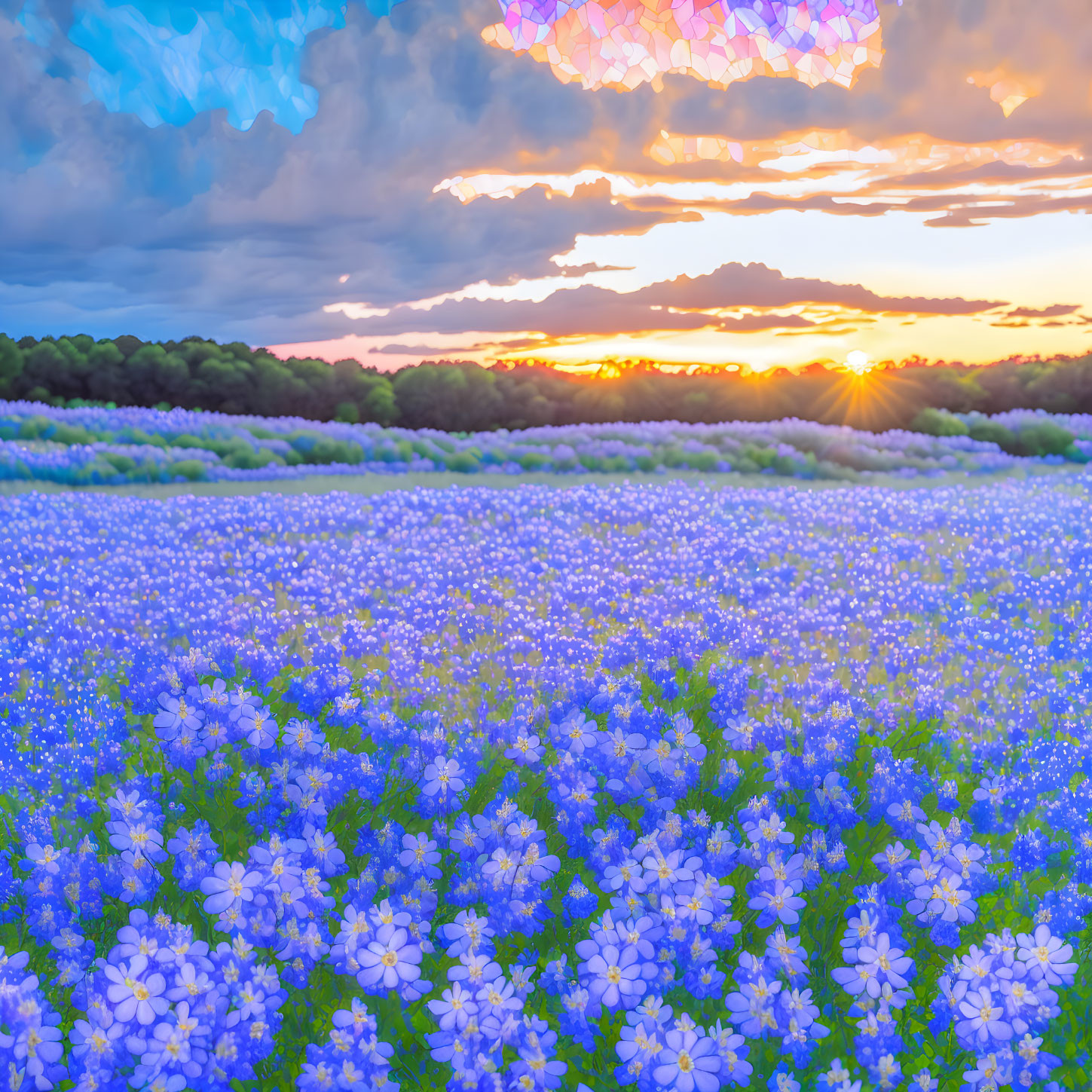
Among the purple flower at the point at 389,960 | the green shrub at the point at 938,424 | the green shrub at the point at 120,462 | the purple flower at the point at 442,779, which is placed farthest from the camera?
the green shrub at the point at 938,424

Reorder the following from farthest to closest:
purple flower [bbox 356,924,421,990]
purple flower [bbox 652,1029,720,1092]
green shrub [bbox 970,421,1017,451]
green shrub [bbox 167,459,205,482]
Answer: green shrub [bbox 970,421,1017,451] → green shrub [bbox 167,459,205,482] → purple flower [bbox 356,924,421,990] → purple flower [bbox 652,1029,720,1092]

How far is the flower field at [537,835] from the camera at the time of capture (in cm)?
260

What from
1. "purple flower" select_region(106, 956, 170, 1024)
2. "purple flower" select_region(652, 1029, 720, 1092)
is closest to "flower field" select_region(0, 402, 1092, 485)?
"purple flower" select_region(106, 956, 170, 1024)

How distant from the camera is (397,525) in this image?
28.0 ft

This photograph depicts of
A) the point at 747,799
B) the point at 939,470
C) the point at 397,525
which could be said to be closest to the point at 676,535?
the point at 397,525

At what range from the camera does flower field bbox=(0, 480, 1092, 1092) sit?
2600mm

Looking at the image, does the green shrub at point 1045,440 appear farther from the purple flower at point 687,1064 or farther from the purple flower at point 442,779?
the purple flower at point 687,1064

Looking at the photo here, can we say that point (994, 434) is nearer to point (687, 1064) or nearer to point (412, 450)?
point (412, 450)

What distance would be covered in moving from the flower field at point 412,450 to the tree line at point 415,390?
7.89 meters

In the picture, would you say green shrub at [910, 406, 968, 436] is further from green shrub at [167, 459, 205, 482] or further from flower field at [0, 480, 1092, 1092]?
flower field at [0, 480, 1092, 1092]

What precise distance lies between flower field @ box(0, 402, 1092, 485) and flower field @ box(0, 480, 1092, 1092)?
11.1m

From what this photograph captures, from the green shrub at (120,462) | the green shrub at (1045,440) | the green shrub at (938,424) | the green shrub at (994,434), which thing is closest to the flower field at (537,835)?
the green shrub at (120,462)

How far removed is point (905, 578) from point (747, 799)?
351 cm

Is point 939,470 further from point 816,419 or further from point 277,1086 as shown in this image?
point 277,1086
